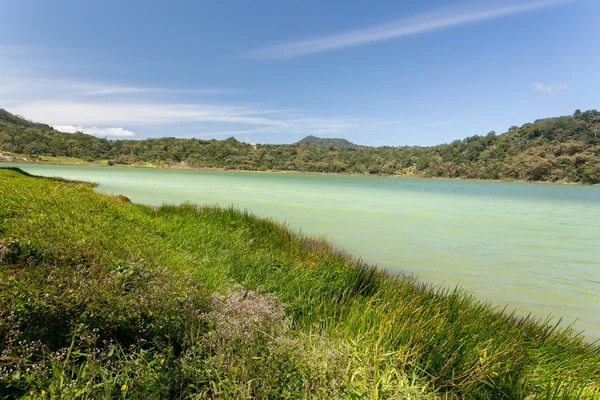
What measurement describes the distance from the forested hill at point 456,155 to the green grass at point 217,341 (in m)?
146

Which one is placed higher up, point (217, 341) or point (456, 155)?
point (456, 155)

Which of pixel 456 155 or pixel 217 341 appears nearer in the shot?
pixel 217 341

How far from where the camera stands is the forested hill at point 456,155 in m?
126

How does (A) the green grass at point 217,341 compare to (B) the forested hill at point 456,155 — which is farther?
(B) the forested hill at point 456,155

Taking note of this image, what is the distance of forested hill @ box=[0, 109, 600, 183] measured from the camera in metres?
126

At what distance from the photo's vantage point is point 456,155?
177375 mm

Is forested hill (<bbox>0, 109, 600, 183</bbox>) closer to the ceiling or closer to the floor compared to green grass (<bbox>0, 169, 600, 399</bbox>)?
closer to the ceiling

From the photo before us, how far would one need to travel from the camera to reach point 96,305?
3568mm

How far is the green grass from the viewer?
273 cm

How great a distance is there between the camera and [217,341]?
126 inches

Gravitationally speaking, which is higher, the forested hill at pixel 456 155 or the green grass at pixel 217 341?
the forested hill at pixel 456 155

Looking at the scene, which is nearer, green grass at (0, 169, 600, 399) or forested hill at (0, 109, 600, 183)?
green grass at (0, 169, 600, 399)

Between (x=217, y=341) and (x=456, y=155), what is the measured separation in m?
198

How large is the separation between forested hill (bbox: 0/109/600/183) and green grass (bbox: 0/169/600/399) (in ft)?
479
